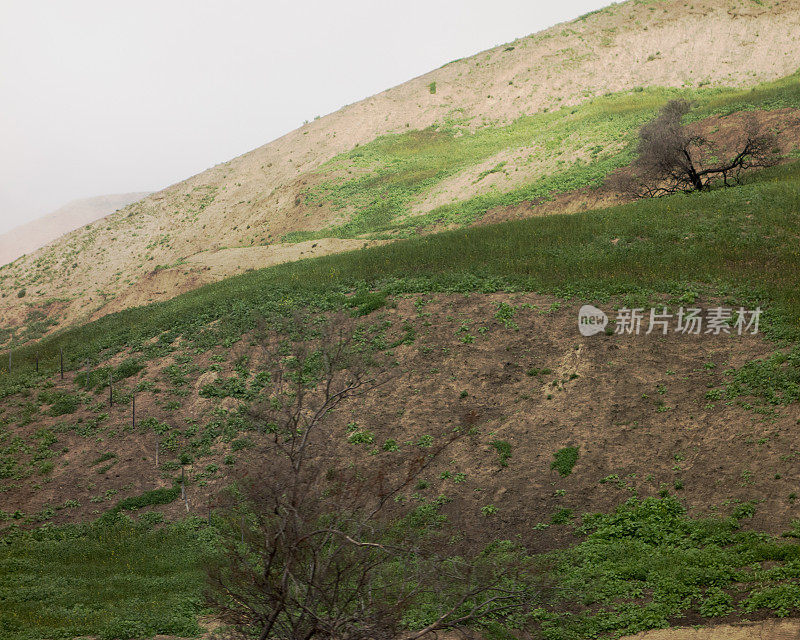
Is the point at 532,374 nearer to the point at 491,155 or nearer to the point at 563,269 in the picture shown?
the point at 563,269

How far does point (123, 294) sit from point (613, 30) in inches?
2272

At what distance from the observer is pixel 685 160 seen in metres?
37.7

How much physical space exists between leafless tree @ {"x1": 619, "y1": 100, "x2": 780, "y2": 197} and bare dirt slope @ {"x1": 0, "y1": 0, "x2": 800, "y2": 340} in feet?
62.3

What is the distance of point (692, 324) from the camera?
23344 millimetres

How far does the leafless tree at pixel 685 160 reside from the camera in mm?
36438

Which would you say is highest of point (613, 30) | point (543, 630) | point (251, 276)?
point (613, 30)

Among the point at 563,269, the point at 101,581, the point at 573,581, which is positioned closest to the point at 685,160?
the point at 563,269

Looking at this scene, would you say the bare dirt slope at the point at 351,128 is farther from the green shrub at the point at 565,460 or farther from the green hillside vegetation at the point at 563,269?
the green shrub at the point at 565,460

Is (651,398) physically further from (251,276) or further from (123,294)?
(123,294)

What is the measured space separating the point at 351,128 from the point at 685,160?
4445 cm

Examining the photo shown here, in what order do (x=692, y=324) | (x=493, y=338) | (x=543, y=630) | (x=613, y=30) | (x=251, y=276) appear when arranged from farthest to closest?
1. (x=613, y=30)
2. (x=251, y=276)
3. (x=493, y=338)
4. (x=692, y=324)
5. (x=543, y=630)

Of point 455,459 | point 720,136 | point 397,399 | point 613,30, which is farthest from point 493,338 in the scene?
point 613,30

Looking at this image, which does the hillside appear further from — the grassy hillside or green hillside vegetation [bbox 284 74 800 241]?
green hillside vegetation [bbox 284 74 800 241]

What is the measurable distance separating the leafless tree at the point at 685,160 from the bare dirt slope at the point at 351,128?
19.0 meters
